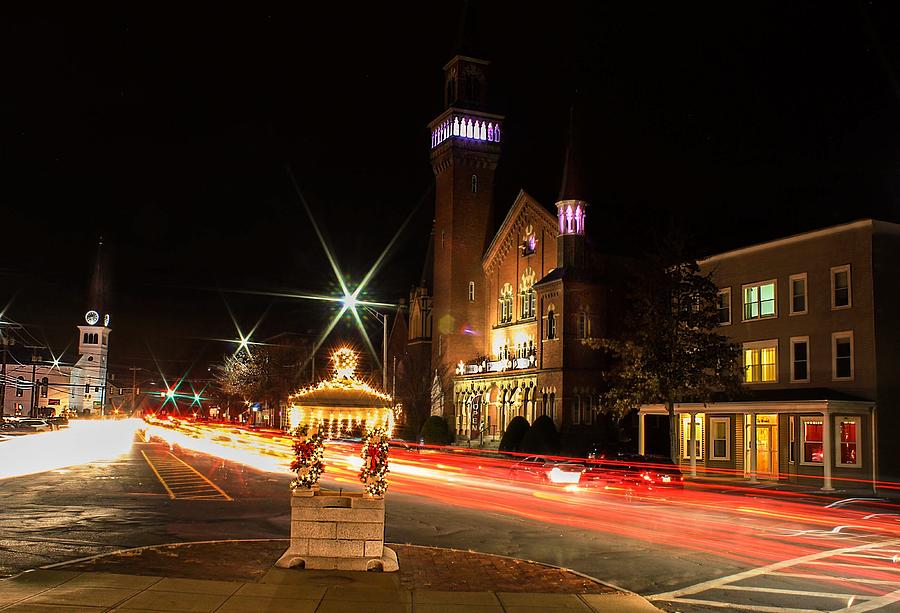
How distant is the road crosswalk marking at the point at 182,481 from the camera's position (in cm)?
2523

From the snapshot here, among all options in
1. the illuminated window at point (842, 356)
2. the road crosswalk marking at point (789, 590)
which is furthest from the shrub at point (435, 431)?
the road crosswalk marking at point (789, 590)

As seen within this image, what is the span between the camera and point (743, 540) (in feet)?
61.7

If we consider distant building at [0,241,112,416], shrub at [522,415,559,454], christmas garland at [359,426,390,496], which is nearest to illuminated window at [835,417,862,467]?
shrub at [522,415,559,454]

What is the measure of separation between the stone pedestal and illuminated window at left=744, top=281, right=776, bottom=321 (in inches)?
1306

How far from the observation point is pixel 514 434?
5750 centimetres

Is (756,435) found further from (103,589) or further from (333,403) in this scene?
(103,589)

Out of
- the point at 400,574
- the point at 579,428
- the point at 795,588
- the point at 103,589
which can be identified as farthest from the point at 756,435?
the point at 103,589

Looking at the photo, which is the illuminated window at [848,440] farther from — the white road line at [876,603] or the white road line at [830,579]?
the white road line at [876,603]

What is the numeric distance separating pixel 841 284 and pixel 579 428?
21.7 metres

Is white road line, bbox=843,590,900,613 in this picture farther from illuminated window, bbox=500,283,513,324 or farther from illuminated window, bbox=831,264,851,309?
illuminated window, bbox=500,283,513,324

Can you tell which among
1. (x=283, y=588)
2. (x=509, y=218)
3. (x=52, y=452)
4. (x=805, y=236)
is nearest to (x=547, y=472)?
(x=805, y=236)

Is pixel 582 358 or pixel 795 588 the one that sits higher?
pixel 582 358

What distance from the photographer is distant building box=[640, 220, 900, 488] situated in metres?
36.9

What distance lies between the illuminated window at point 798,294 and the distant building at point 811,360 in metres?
0.05
